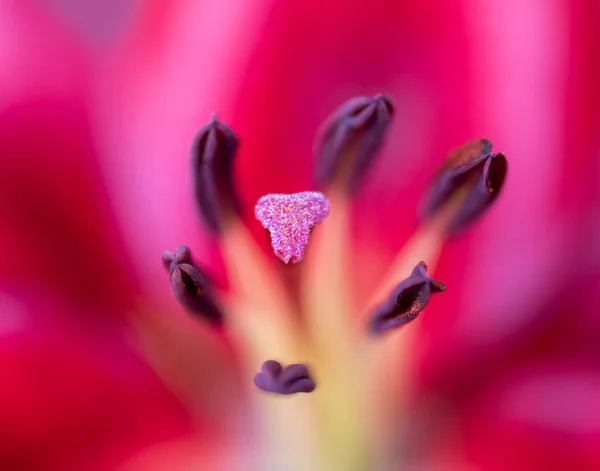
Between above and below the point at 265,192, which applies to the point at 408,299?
below

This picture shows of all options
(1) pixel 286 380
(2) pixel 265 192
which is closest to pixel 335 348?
(1) pixel 286 380

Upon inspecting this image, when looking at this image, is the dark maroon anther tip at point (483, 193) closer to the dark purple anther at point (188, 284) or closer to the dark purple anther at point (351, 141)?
the dark purple anther at point (351, 141)

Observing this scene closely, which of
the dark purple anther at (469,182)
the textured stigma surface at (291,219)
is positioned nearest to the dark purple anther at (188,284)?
the textured stigma surface at (291,219)

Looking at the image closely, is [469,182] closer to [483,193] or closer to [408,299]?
[483,193]

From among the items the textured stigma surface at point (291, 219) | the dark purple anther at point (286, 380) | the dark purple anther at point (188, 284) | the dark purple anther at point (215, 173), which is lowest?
the dark purple anther at point (286, 380)

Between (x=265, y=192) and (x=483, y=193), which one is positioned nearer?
(x=483, y=193)

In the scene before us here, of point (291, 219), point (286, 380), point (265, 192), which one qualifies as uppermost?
point (265, 192)
